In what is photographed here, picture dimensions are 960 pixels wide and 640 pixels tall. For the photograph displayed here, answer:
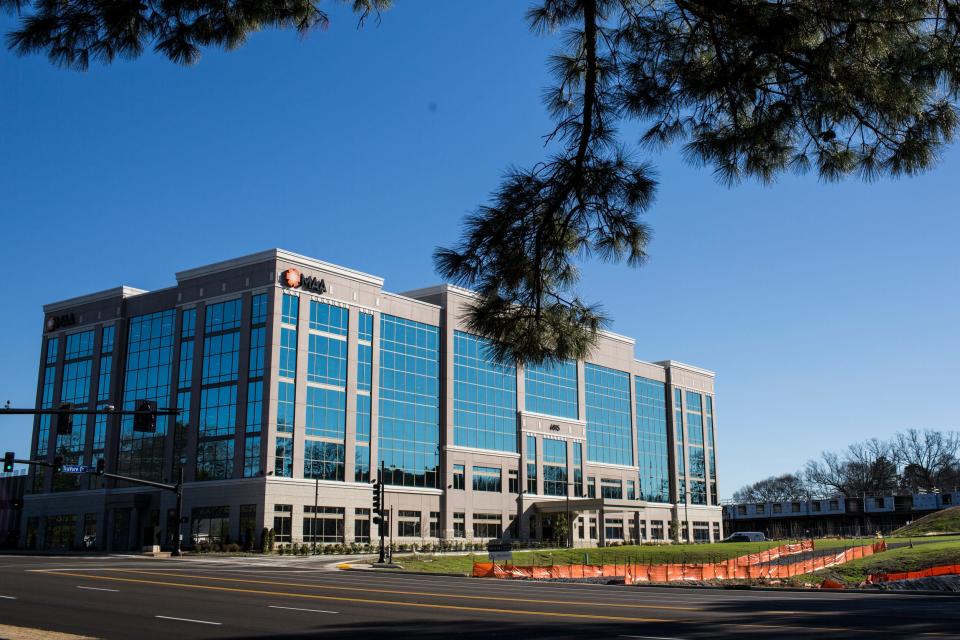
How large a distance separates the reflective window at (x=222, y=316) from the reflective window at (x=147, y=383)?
13.9 feet

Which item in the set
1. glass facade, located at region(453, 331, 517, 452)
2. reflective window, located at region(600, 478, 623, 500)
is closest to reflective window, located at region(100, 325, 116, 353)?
glass facade, located at region(453, 331, 517, 452)

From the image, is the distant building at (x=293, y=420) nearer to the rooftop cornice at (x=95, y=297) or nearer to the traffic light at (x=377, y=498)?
the rooftop cornice at (x=95, y=297)

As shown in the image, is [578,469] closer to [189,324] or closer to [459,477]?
[459,477]

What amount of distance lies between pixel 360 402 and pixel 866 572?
1753 inches

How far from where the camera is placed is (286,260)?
70.3 meters

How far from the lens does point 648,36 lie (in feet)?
36.3

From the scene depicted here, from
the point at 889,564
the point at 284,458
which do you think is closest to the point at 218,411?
the point at 284,458

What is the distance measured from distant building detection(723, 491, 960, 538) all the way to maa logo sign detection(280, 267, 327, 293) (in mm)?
63551

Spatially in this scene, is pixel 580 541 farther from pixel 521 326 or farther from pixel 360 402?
pixel 521 326

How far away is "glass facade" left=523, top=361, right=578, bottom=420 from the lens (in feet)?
300

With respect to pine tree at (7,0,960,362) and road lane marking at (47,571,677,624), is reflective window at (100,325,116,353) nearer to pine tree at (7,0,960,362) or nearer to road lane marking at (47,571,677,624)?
road lane marking at (47,571,677,624)

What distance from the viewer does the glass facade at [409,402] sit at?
76.1 m

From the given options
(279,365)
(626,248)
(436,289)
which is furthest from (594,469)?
(626,248)

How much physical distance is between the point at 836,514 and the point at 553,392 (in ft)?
216
